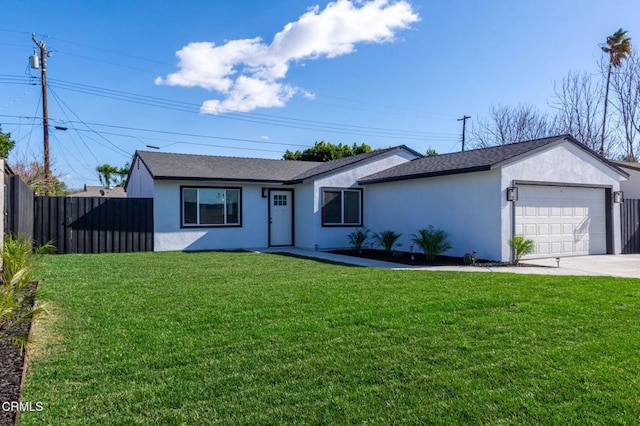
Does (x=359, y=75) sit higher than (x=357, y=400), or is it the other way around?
(x=359, y=75)

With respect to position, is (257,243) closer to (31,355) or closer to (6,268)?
(6,268)

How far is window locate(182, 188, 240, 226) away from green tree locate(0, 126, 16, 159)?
1281cm

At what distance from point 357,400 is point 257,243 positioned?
13.0 metres

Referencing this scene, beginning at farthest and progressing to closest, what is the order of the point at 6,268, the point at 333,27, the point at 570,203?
the point at 333,27
the point at 570,203
the point at 6,268

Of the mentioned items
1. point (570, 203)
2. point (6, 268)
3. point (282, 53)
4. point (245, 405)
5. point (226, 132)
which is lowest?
point (245, 405)

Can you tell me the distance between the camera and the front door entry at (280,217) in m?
16.2

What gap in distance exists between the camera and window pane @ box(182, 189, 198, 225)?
48.2ft

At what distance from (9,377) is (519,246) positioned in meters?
10.6

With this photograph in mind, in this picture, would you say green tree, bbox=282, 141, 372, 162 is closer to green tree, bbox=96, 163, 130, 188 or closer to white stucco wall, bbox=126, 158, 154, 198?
white stucco wall, bbox=126, 158, 154, 198

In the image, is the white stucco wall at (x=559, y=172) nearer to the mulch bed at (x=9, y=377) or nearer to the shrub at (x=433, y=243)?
the shrub at (x=433, y=243)

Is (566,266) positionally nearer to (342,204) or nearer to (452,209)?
(452,209)

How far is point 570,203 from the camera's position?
1273 cm

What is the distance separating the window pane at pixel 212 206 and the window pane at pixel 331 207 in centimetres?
368

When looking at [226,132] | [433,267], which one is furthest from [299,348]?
[226,132]
